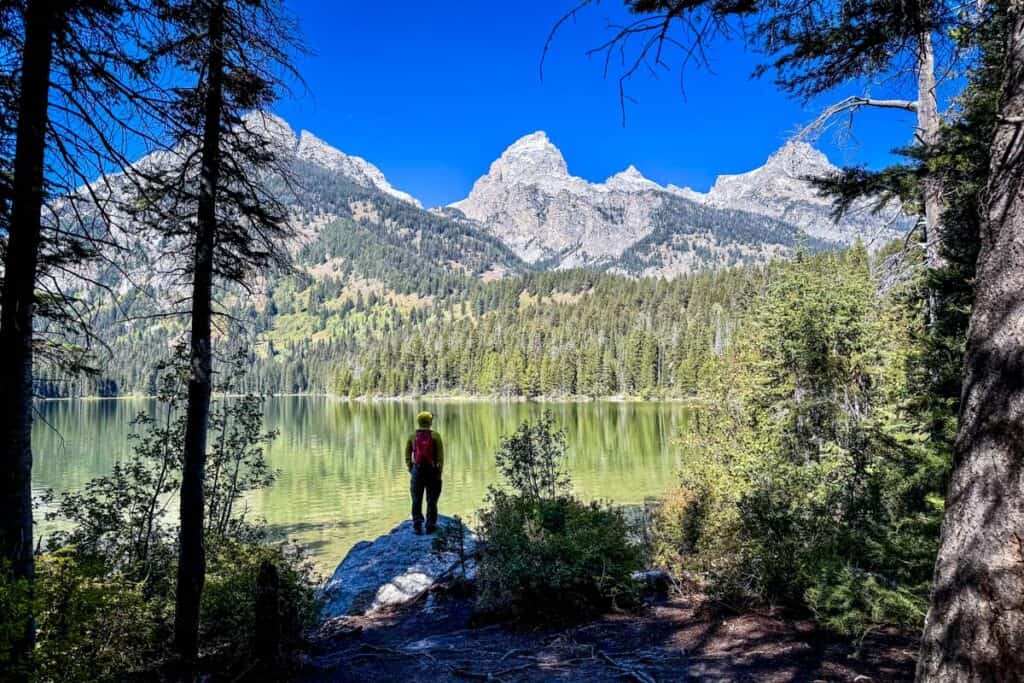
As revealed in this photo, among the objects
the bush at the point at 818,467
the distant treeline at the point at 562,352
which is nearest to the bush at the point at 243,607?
the bush at the point at 818,467

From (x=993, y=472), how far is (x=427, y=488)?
8.19 meters

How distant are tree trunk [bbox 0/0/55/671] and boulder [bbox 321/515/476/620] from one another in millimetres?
4705

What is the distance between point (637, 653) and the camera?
4547 mm

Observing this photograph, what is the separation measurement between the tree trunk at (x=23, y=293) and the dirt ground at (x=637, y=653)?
2247 mm

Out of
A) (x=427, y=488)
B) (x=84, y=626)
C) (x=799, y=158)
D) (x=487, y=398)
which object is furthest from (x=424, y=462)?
(x=487, y=398)

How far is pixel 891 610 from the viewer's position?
421 centimetres

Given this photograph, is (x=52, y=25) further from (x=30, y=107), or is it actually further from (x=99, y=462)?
(x=99, y=462)

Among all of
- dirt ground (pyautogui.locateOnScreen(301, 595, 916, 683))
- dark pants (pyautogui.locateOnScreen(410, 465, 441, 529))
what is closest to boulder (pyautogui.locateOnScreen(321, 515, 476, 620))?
dark pants (pyautogui.locateOnScreen(410, 465, 441, 529))

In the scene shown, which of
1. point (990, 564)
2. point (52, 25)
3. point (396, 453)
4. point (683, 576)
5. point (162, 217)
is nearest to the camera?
point (990, 564)

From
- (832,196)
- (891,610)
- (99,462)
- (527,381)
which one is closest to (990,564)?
(891,610)

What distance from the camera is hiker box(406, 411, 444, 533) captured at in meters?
8.93

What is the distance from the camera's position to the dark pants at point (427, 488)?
8969 mm

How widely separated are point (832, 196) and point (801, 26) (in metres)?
2.27

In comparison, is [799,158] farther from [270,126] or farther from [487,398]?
[487,398]
